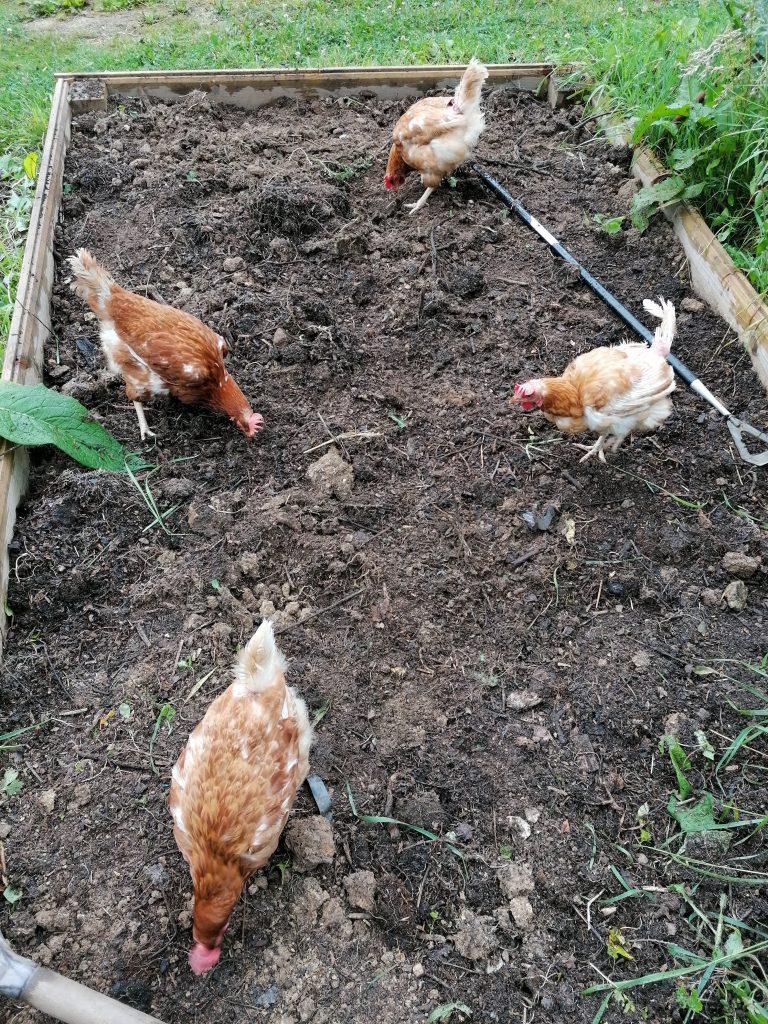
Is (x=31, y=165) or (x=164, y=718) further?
(x=31, y=165)

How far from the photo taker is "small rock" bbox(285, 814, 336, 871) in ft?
7.09

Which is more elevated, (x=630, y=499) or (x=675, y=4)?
(x=675, y=4)

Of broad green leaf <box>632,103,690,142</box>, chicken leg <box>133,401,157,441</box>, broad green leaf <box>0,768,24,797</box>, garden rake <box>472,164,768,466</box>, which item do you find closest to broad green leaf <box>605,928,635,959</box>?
broad green leaf <box>0,768,24,797</box>

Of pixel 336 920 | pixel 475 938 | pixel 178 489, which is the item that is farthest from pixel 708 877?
pixel 178 489

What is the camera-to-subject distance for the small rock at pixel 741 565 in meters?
2.76

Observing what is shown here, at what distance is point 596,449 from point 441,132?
94.1 inches

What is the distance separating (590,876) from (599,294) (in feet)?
10.1

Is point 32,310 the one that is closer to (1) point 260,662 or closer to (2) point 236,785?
(1) point 260,662

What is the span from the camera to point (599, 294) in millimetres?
3879

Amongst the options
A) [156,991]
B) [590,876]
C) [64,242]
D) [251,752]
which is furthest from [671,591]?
[64,242]

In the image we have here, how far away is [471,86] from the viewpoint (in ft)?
13.3

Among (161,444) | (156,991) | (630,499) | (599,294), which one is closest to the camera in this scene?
(156,991)

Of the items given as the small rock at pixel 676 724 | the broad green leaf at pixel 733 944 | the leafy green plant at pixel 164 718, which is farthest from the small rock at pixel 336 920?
the small rock at pixel 676 724

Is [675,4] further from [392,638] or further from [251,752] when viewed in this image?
[251,752]
